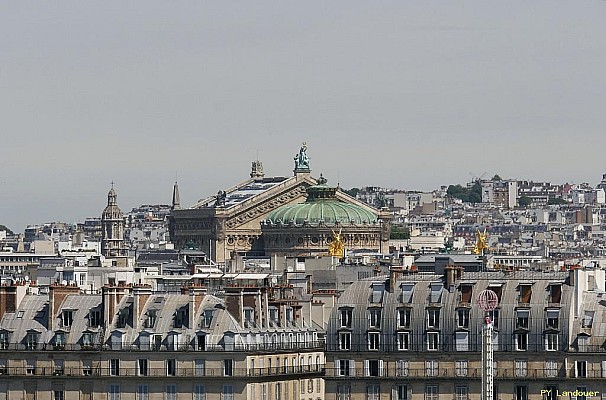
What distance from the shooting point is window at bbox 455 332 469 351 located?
321 feet

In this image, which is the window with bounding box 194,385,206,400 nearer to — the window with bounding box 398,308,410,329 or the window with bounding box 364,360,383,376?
the window with bounding box 364,360,383,376

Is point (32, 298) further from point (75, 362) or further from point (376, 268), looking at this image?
point (376, 268)

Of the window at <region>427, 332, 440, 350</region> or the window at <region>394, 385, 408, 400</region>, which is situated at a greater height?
the window at <region>427, 332, 440, 350</region>

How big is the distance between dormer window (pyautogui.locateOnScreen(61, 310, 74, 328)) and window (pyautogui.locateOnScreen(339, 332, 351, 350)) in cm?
961

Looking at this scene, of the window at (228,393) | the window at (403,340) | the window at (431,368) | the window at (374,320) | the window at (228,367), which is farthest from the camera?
the window at (228,367)

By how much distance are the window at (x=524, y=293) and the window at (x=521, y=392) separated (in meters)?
2.95

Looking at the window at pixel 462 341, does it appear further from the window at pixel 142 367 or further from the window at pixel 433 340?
the window at pixel 142 367

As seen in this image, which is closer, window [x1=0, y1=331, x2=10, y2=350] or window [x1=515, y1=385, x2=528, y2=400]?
window [x1=515, y1=385, x2=528, y2=400]

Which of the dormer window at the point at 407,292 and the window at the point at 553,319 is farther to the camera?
the dormer window at the point at 407,292

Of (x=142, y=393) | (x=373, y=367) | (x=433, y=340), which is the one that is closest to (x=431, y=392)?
(x=433, y=340)

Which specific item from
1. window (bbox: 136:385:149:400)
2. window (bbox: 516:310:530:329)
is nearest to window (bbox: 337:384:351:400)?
window (bbox: 516:310:530:329)

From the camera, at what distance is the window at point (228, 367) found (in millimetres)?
100188

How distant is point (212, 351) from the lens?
101 m

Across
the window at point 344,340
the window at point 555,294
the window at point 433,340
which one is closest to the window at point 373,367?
the window at point 344,340
